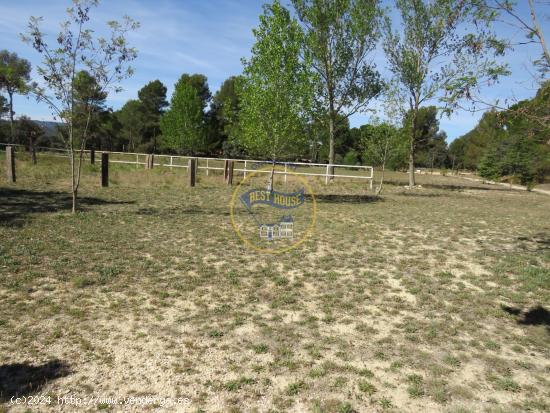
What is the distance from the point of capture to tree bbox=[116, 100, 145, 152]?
58.2 metres

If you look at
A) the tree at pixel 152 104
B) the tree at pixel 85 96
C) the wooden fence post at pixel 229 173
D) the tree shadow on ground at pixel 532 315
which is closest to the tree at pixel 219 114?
the tree at pixel 152 104

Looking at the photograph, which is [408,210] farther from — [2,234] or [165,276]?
[2,234]

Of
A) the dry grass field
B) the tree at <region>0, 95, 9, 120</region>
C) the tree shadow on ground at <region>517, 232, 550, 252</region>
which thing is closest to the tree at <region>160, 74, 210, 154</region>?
the tree at <region>0, 95, 9, 120</region>

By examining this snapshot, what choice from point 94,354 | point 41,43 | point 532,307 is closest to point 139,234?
point 94,354

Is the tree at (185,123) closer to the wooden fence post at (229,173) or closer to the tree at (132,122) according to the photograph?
the tree at (132,122)

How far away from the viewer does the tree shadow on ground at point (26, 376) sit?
11.3 ft

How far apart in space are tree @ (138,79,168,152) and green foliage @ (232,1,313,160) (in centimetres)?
4602

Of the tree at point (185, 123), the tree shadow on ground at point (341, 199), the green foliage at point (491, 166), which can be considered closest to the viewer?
the tree shadow on ground at point (341, 199)

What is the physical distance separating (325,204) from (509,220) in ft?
22.3

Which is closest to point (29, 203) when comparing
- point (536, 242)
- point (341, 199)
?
point (341, 199)

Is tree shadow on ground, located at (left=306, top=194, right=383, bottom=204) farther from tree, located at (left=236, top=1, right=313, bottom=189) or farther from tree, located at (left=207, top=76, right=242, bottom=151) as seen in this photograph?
tree, located at (left=207, top=76, right=242, bottom=151)

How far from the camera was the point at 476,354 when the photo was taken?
4.55m

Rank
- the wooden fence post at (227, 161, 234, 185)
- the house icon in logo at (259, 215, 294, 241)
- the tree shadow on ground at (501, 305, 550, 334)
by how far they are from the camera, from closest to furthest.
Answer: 1. the tree shadow on ground at (501, 305, 550, 334)
2. the house icon in logo at (259, 215, 294, 241)
3. the wooden fence post at (227, 161, 234, 185)

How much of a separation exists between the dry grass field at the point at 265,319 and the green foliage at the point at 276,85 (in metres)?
7.93
